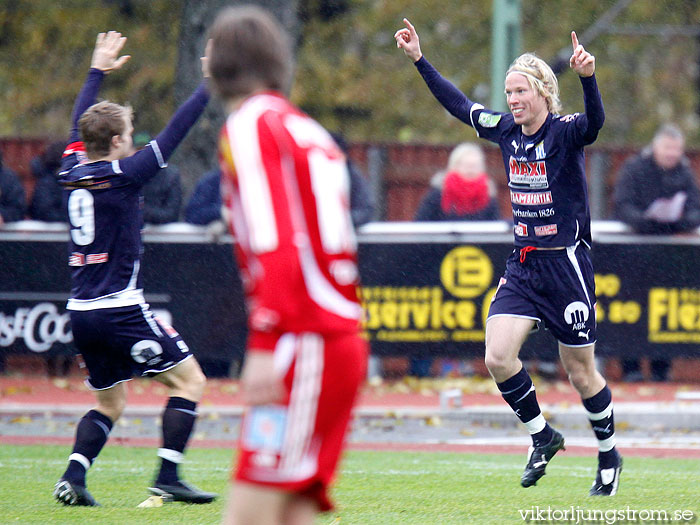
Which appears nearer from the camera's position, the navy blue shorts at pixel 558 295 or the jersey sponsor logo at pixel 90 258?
the jersey sponsor logo at pixel 90 258

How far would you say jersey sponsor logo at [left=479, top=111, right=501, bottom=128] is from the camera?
705 centimetres

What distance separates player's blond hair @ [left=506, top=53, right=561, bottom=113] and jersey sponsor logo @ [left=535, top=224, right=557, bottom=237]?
695 millimetres

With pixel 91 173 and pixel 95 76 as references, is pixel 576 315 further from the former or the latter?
pixel 95 76

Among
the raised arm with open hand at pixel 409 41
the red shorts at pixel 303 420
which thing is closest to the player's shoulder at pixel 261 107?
→ the red shorts at pixel 303 420

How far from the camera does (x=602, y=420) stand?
6.91m

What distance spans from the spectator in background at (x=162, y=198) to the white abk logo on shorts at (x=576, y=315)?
6492 millimetres

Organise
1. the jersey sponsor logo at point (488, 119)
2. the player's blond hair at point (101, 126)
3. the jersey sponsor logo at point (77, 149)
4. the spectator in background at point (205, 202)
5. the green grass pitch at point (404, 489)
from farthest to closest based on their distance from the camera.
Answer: the spectator in background at point (205, 202)
the jersey sponsor logo at point (488, 119)
the jersey sponsor logo at point (77, 149)
the player's blond hair at point (101, 126)
the green grass pitch at point (404, 489)

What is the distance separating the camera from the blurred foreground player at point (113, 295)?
6207 millimetres

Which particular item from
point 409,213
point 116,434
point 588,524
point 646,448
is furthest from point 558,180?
point 409,213

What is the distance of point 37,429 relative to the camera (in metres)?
10.3

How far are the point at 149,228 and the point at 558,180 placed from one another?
21.5ft

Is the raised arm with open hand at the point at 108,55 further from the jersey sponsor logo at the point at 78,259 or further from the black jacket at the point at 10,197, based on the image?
the black jacket at the point at 10,197

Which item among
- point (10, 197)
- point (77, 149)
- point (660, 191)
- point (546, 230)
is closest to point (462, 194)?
point (660, 191)

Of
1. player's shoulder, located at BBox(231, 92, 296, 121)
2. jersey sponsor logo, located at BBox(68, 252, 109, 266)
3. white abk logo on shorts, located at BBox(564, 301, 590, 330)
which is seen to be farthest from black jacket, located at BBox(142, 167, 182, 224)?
player's shoulder, located at BBox(231, 92, 296, 121)
